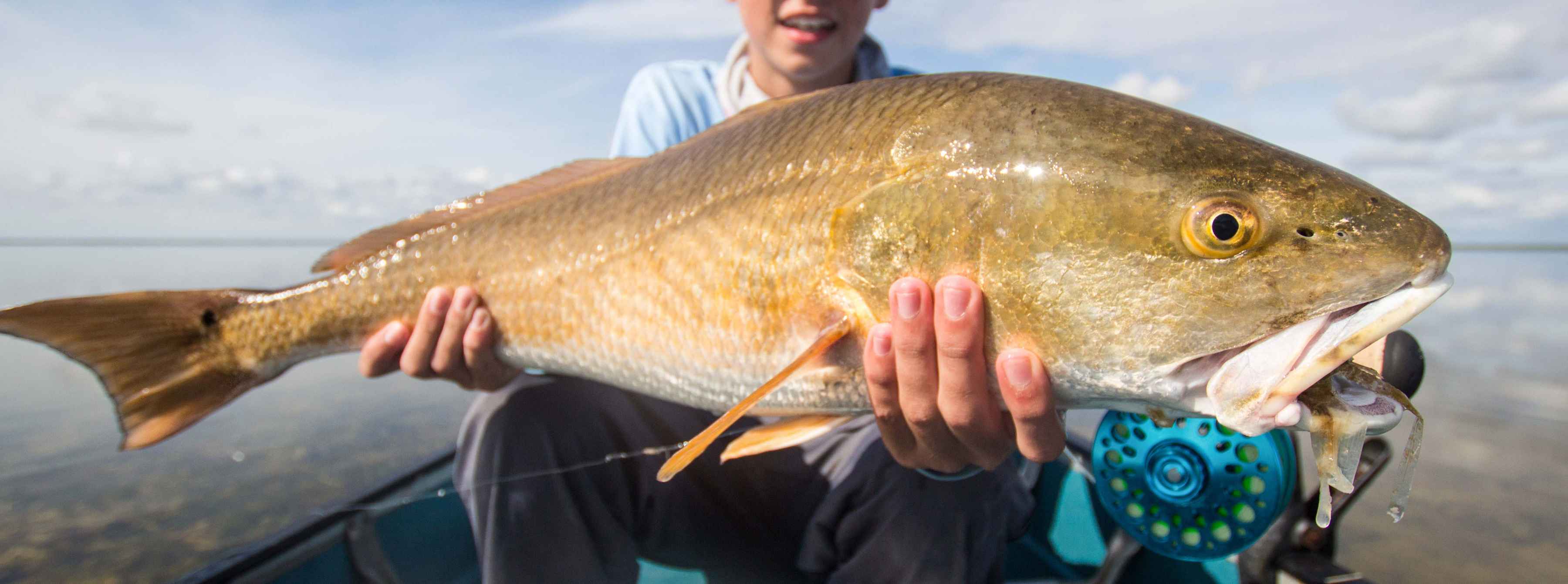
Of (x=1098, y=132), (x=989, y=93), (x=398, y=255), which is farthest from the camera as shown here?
(x=398, y=255)

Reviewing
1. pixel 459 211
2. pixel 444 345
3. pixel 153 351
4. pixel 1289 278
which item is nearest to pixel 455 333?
pixel 444 345

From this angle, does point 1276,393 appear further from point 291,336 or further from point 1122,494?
point 291,336

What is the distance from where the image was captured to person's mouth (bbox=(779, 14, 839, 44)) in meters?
3.40

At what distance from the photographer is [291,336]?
2.44 meters

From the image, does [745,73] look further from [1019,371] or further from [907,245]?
[1019,371]

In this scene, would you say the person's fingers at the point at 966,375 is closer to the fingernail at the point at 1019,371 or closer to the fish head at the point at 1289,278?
the fingernail at the point at 1019,371

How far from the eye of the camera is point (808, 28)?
3410 mm

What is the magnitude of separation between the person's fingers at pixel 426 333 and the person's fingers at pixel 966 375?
1.52 metres

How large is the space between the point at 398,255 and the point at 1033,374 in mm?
1977

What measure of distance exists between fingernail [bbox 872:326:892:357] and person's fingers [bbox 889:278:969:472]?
11 millimetres

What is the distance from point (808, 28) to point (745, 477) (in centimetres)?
197

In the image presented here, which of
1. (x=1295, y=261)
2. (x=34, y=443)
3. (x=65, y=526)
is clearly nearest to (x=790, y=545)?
(x=1295, y=261)

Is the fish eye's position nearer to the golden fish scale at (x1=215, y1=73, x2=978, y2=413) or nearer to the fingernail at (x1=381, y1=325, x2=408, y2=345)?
the golden fish scale at (x1=215, y1=73, x2=978, y2=413)

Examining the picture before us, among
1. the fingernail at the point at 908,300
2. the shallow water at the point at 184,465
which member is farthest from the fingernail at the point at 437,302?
the shallow water at the point at 184,465
